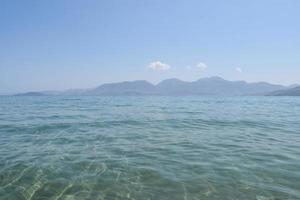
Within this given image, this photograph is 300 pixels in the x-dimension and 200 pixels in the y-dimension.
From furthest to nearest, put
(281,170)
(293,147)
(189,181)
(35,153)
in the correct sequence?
(293,147) < (35,153) < (281,170) < (189,181)

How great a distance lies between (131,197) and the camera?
788 centimetres

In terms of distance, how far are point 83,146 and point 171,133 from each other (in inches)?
269

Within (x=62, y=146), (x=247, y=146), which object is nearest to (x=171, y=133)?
(x=247, y=146)

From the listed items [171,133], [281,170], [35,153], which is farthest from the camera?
[171,133]

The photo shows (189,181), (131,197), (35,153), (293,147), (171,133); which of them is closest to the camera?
(131,197)

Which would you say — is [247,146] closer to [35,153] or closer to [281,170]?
[281,170]

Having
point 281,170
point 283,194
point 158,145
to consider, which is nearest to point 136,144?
point 158,145

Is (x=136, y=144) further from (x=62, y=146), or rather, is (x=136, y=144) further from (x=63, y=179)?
(x=63, y=179)

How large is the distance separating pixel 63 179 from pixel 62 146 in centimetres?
564

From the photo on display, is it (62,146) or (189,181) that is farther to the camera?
(62,146)

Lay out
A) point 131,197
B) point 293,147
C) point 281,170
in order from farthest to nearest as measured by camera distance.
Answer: point 293,147, point 281,170, point 131,197

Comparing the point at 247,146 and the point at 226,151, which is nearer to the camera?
the point at 226,151

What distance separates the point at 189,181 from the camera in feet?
29.7

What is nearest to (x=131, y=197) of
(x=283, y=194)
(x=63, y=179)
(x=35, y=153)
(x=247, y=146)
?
(x=63, y=179)
